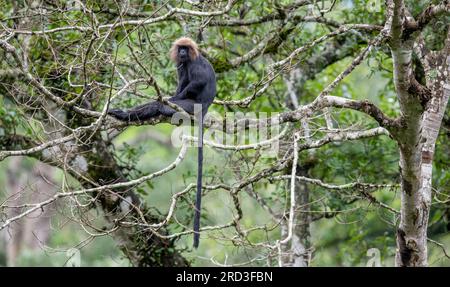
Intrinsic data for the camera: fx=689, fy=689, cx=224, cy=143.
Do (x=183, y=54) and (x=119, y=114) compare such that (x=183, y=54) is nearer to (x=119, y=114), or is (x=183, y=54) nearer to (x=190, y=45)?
(x=190, y=45)

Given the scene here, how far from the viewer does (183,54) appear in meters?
5.52

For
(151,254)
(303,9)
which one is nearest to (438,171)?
(303,9)

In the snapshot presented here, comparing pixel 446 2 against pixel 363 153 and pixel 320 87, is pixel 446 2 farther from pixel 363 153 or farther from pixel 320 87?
pixel 320 87

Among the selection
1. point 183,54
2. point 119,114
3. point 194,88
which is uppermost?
point 183,54

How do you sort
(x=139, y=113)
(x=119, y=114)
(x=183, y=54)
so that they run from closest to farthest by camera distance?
(x=119, y=114) → (x=139, y=113) → (x=183, y=54)

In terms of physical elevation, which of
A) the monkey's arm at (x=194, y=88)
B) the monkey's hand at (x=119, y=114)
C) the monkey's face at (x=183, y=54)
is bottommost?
the monkey's hand at (x=119, y=114)

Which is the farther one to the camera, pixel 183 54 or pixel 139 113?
pixel 183 54

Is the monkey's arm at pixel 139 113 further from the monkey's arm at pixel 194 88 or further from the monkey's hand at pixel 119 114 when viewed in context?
the monkey's arm at pixel 194 88

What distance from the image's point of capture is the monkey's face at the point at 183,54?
551 centimetres

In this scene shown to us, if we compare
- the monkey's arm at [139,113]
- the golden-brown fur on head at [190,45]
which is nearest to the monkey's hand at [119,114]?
the monkey's arm at [139,113]

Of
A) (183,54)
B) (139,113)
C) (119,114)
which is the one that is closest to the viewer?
(119,114)

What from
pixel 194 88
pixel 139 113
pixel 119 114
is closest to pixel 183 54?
pixel 194 88

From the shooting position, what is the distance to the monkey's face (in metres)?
5.51

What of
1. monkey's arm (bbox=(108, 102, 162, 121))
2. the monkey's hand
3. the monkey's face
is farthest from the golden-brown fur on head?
the monkey's hand
